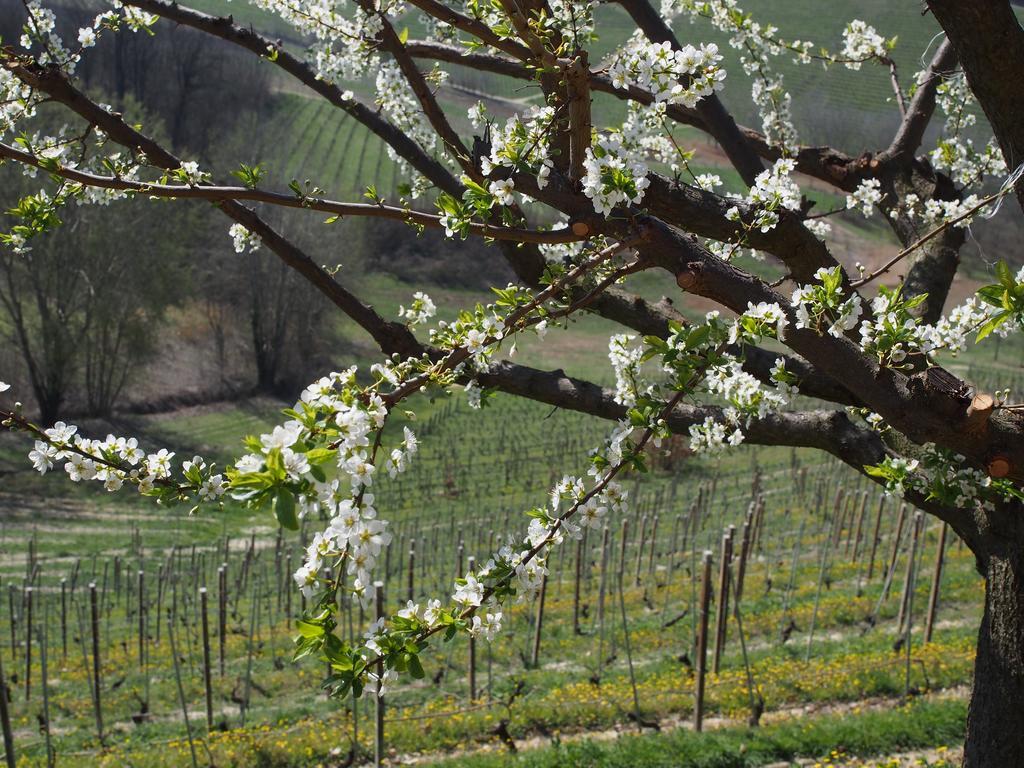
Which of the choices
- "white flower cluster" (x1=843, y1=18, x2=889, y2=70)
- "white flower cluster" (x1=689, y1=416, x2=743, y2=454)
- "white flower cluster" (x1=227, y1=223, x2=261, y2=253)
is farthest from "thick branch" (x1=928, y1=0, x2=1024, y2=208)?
"white flower cluster" (x1=843, y1=18, x2=889, y2=70)

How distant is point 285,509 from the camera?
1.40 m

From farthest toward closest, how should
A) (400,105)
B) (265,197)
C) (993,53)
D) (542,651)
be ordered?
1. (542,651)
2. (400,105)
3. (993,53)
4. (265,197)

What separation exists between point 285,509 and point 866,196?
340 cm

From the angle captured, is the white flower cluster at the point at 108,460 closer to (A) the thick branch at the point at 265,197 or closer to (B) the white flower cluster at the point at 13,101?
(A) the thick branch at the point at 265,197

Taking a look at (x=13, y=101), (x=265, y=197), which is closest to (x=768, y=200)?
(x=265, y=197)

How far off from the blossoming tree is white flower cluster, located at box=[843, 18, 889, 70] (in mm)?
951

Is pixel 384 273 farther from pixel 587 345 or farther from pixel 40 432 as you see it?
pixel 40 432

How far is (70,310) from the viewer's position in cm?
2423

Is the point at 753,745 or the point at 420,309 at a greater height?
the point at 420,309

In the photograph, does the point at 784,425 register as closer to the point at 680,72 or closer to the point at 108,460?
the point at 680,72

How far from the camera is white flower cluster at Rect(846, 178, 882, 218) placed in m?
4.07

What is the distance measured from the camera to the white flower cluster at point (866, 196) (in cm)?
407

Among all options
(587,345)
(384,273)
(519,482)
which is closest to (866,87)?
(587,345)

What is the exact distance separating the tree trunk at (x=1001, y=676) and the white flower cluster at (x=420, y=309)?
2092mm
